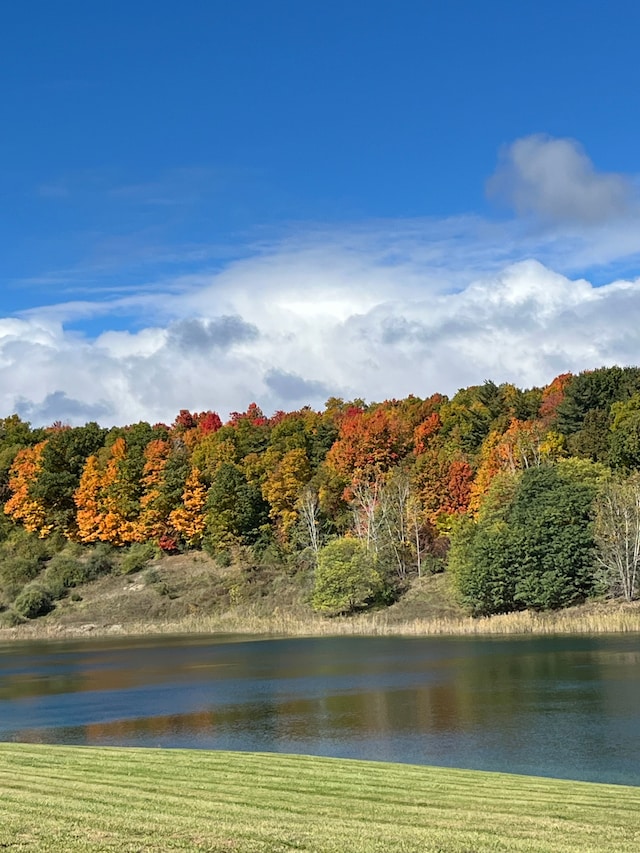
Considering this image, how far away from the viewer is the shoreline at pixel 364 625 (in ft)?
198

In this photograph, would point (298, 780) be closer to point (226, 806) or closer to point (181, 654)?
point (226, 806)

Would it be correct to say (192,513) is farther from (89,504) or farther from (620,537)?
(620,537)

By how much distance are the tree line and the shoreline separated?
8.03ft

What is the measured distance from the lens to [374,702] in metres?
34.4

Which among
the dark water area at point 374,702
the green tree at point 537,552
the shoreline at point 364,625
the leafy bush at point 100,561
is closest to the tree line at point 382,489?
the green tree at point 537,552

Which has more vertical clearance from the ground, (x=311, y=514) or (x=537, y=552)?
(x=311, y=514)

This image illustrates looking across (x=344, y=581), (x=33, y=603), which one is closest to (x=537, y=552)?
(x=344, y=581)

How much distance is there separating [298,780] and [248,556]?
82758 millimetres

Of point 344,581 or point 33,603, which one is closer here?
point 344,581

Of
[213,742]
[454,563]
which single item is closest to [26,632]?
[454,563]

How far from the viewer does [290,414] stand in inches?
5098

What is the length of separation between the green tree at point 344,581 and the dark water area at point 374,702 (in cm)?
1832

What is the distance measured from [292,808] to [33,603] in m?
82.1

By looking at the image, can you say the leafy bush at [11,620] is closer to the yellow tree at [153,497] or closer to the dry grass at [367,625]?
the dry grass at [367,625]
